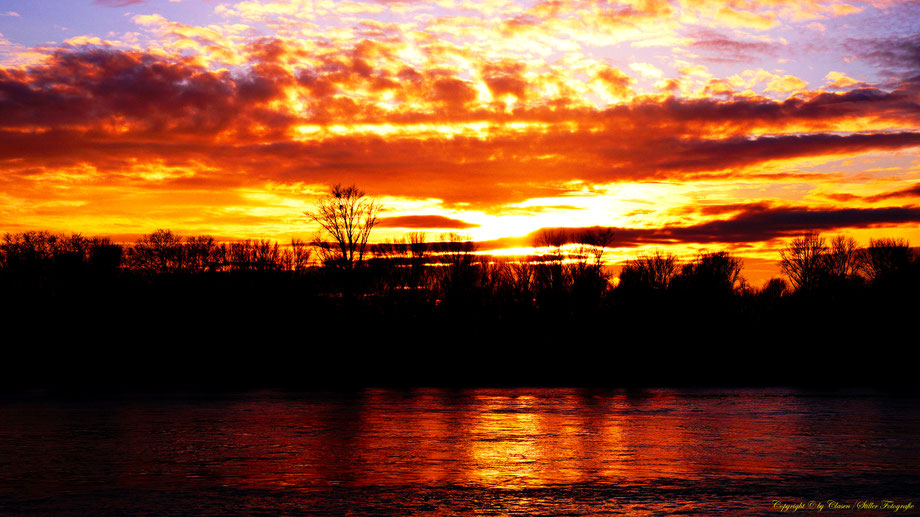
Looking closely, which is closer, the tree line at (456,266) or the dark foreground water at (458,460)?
the dark foreground water at (458,460)

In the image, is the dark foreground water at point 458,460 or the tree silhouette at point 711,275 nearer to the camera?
the dark foreground water at point 458,460

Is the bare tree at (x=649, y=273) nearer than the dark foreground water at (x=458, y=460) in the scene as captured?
No

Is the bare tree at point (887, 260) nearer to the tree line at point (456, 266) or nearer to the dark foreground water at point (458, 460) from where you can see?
the tree line at point (456, 266)

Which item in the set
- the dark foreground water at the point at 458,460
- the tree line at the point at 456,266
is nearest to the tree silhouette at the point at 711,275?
the tree line at the point at 456,266

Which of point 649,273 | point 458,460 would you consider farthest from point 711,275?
point 458,460

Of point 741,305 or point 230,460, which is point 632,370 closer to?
point 741,305

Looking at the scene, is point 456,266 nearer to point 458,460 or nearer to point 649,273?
point 649,273

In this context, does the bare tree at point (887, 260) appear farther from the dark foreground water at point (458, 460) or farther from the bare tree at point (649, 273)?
the dark foreground water at point (458, 460)

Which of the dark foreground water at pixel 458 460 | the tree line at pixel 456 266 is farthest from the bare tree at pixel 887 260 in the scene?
the dark foreground water at pixel 458 460

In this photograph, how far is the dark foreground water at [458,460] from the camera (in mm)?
14742

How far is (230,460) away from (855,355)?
71.5m

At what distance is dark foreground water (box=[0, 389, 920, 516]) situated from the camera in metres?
14.7

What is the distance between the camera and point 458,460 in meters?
20.0

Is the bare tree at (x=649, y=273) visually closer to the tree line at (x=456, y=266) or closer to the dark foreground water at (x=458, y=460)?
the tree line at (x=456, y=266)
